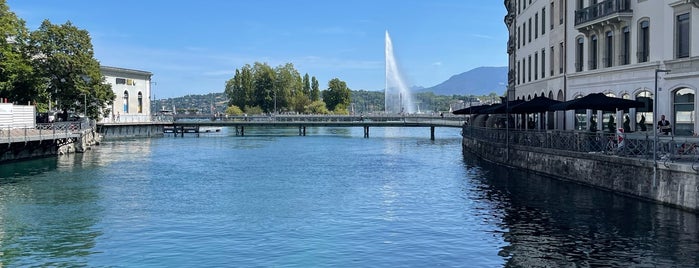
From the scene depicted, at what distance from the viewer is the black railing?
40.9 metres

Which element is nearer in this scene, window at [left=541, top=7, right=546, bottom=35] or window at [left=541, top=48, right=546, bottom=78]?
window at [left=541, top=7, right=546, bottom=35]

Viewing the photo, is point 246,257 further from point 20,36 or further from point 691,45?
point 20,36

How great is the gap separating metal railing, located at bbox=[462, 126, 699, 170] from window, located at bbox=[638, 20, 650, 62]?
4.71 metres

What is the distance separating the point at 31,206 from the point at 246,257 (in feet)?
50.9

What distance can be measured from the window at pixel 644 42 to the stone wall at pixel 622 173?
726 centimetres

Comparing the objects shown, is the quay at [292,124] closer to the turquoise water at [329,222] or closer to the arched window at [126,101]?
the arched window at [126,101]

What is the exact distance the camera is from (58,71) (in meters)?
81.6

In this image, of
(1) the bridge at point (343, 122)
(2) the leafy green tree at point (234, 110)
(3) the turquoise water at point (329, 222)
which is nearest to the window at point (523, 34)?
(3) the turquoise water at point (329, 222)

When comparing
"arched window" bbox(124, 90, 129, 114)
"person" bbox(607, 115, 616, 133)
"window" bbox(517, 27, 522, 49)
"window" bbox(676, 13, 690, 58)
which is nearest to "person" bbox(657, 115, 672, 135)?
Answer: "window" bbox(676, 13, 690, 58)

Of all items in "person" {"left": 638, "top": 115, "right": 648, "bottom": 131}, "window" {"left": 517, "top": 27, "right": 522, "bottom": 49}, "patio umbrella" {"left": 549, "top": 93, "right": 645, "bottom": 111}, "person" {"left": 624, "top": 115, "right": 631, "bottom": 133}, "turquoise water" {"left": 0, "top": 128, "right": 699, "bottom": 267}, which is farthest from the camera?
"window" {"left": 517, "top": 27, "right": 522, "bottom": 49}

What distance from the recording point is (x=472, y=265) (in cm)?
2052

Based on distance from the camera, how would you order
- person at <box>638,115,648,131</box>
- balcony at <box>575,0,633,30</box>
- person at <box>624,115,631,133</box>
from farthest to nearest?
person at <box>624,115,631,133</box>
balcony at <box>575,0,633,30</box>
person at <box>638,115,648,131</box>

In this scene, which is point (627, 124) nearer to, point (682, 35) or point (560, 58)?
point (682, 35)

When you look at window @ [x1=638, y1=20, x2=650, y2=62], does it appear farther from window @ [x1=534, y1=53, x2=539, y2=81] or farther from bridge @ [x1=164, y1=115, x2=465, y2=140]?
bridge @ [x1=164, y1=115, x2=465, y2=140]
